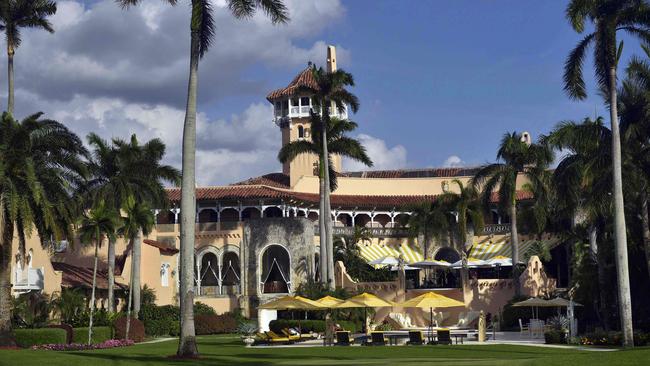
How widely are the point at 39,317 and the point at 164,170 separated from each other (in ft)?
44.6

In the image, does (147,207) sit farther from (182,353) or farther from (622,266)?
(622,266)

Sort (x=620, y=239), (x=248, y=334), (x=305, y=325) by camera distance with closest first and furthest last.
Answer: (x=620, y=239) < (x=248, y=334) < (x=305, y=325)

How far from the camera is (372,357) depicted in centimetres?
3622

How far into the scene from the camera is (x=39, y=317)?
2127 inches

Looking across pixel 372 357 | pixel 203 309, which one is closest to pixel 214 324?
pixel 203 309

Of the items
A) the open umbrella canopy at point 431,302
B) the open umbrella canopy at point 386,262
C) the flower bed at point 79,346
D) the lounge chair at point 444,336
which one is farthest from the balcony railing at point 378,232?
the lounge chair at point 444,336

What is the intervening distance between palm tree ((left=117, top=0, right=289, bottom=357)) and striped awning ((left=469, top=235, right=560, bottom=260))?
41857 millimetres

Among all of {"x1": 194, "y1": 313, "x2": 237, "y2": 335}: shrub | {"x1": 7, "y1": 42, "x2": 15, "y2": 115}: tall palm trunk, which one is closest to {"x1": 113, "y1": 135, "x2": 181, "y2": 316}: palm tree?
{"x1": 194, "y1": 313, "x2": 237, "y2": 335}: shrub

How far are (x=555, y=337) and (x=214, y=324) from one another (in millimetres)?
28754

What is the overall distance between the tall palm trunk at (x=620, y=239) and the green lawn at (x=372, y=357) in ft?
8.41

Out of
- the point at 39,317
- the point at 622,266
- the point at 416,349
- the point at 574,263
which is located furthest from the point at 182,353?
the point at 574,263

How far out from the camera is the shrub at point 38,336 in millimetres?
45438

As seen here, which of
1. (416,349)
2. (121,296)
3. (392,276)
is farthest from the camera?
(392,276)

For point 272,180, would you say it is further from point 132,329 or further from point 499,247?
point 132,329
